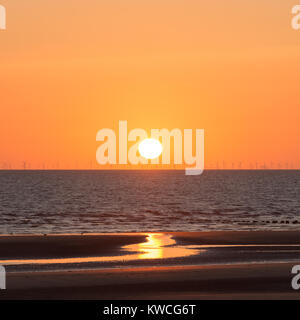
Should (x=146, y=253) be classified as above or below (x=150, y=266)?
above

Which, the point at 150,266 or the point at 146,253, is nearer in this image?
the point at 150,266

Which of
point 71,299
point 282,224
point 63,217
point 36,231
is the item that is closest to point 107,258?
point 71,299

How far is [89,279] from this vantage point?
1342 inches

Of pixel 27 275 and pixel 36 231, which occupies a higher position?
pixel 36 231

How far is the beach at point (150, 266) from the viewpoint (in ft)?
101

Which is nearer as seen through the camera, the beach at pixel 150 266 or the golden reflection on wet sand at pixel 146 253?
the beach at pixel 150 266

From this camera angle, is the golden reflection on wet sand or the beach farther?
the golden reflection on wet sand

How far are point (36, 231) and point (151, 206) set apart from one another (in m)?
55.1

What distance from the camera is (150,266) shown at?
38.7 m

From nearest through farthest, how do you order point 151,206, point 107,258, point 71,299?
1. point 71,299
2. point 107,258
3. point 151,206

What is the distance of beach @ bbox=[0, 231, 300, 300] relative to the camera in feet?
101

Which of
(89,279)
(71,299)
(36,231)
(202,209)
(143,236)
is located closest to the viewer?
(71,299)
